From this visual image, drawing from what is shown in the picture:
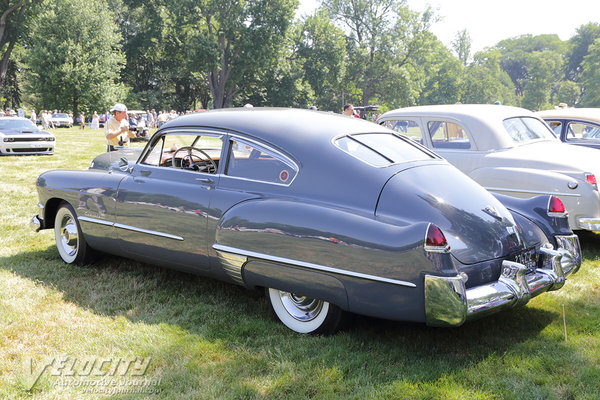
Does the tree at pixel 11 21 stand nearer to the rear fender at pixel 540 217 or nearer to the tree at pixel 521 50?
the rear fender at pixel 540 217

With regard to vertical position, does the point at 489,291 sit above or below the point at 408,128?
below

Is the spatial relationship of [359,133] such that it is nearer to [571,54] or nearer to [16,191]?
[16,191]

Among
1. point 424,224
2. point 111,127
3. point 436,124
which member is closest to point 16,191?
point 111,127

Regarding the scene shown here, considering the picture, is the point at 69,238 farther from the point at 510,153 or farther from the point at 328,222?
the point at 510,153

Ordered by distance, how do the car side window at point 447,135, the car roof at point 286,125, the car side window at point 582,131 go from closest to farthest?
the car roof at point 286,125 → the car side window at point 447,135 → the car side window at point 582,131

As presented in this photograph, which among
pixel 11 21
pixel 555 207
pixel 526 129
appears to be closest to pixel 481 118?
pixel 526 129

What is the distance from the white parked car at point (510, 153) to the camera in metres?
5.64

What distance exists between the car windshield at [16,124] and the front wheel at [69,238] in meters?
13.1

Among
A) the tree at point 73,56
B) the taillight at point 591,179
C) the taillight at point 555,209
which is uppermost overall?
the tree at point 73,56

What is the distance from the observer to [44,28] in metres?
41.5

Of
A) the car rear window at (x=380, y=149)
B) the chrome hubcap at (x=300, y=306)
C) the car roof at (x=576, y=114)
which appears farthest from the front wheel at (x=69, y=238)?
the car roof at (x=576, y=114)

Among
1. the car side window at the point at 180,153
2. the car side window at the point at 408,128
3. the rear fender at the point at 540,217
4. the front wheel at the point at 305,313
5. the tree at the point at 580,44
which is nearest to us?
the front wheel at the point at 305,313

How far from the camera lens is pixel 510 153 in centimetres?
630

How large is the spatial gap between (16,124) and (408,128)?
14.5 m
